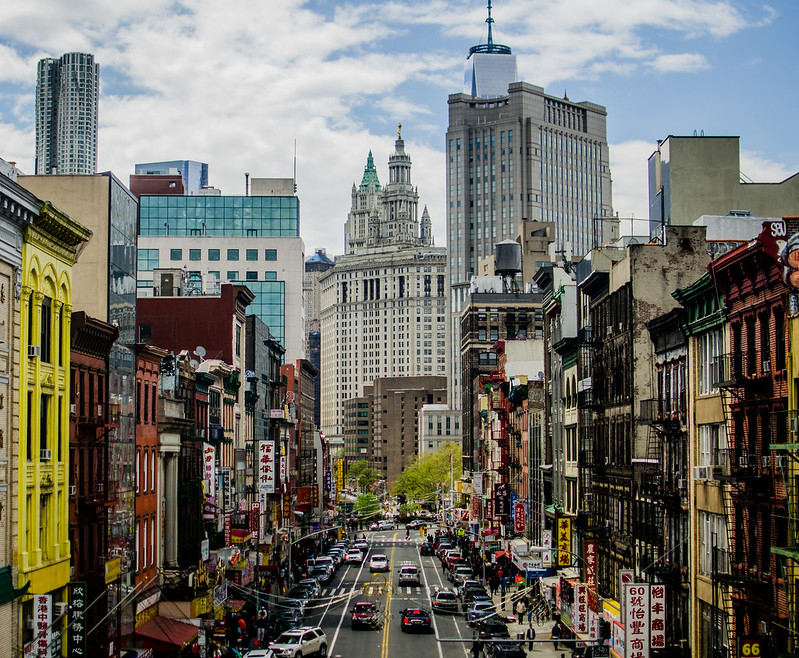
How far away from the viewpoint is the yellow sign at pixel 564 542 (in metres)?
68.3

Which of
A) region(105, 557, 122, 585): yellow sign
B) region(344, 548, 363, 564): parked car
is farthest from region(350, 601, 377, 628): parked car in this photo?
region(344, 548, 363, 564): parked car

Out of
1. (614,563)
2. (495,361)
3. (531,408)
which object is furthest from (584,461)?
(495,361)

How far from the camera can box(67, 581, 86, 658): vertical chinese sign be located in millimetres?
43938

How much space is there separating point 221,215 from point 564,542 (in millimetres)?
91089

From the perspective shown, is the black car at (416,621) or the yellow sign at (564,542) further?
the black car at (416,621)

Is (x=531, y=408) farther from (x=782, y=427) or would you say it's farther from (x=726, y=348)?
(x=782, y=427)

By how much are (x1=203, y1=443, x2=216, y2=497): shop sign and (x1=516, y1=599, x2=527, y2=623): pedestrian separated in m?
20.1

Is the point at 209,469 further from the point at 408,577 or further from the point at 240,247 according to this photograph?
the point at 240,247

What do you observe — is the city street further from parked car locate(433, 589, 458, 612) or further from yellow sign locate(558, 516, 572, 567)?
yellow sign locate(558, 516, 572, 567)

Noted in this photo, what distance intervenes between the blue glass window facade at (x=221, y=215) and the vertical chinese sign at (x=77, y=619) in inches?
4228

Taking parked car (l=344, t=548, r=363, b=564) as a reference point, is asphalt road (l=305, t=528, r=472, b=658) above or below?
above

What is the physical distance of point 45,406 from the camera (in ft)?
142

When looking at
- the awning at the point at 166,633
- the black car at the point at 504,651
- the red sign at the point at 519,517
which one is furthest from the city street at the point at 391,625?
the awning at the point at 166,633

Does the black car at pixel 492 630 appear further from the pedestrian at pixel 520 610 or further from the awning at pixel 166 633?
the awning at pixel 166 633
